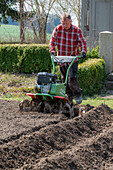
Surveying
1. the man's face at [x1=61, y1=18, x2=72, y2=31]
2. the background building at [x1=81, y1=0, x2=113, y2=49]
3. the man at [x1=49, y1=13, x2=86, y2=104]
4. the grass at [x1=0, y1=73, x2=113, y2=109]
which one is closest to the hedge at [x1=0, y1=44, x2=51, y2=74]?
the grass at [x1=0, y1=73, x2=113, y2=109]

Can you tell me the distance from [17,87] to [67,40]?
409 cm

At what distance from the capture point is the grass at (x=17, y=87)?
8.59 meters

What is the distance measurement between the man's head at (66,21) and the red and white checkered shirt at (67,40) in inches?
5.1

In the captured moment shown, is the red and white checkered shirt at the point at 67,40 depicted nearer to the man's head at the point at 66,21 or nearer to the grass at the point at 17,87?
the man's head at the point at 66,21

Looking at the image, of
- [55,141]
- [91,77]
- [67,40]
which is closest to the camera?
[55,141]

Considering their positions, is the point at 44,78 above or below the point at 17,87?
above

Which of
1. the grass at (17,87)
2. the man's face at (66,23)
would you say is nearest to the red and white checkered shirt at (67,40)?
the man's face at (66,23)

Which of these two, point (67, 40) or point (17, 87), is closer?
point (67, 40)

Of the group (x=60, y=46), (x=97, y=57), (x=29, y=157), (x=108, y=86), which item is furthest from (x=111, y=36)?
(x=29, y=157)

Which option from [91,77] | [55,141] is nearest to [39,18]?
[91,77]

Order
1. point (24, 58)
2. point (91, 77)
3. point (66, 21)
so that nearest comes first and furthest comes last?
point (66, 21)
point (91, 77)
point (24, 58)

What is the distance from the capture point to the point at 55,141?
4496 mm

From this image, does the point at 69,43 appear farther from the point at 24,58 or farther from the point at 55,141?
the point at 24,58

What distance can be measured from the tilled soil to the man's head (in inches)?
Result: 68.1
